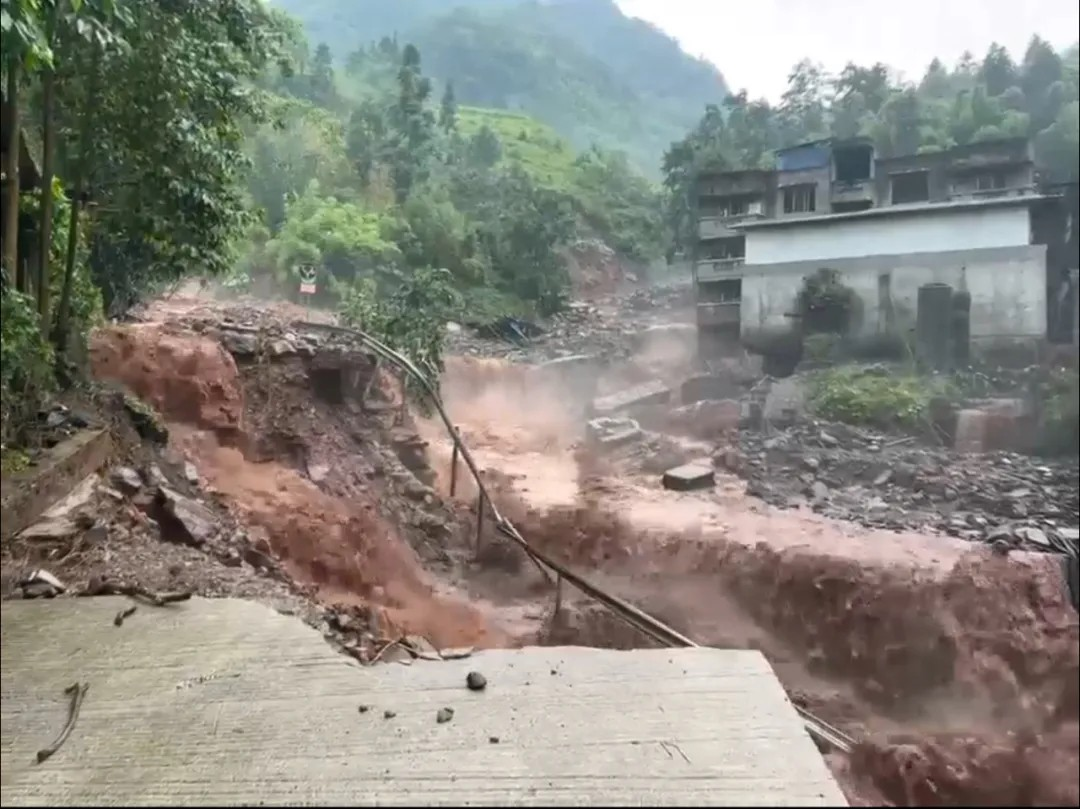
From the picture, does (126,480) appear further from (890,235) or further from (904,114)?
(904,114)

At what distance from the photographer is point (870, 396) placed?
74.3 inches

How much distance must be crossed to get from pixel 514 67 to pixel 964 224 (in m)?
1.32

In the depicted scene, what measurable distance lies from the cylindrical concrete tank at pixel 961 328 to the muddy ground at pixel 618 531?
197mm

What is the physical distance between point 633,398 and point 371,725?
1.07m

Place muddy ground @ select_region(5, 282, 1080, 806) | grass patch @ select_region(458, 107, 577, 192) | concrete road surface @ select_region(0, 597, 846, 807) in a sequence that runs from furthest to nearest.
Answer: grass patch @ select_region(458, 107, 577, 192), muddy ground @ select_region(5, 282, 1080, 806), concrete road surface @ select_region(0, 597, 846, 807)

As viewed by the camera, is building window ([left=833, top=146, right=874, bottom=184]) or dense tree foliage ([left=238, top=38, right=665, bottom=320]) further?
dense tree foliage ([left=238, top=38, right=665, bottom=320])

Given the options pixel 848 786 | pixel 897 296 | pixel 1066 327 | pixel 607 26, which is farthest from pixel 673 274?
pixel 848 786

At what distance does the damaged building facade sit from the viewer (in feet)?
5.51

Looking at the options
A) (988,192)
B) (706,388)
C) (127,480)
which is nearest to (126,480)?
(127,480)

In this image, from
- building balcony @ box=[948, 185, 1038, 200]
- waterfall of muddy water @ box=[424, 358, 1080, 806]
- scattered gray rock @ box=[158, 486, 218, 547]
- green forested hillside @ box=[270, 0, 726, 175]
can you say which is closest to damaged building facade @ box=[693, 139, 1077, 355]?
building balcony @ box=[948, 185, 1038, 200]

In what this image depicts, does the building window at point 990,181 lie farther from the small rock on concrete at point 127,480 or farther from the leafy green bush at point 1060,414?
the small rock on concrete at point 127,480

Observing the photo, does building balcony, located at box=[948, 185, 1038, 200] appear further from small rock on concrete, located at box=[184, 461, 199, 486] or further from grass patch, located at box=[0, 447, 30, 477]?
grass patch, located at box=[0, 447, 30, 477]

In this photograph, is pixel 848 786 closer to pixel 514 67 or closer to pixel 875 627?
pixel 875 627

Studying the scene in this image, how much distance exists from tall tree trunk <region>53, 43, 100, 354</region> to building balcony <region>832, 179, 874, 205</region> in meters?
1.64
